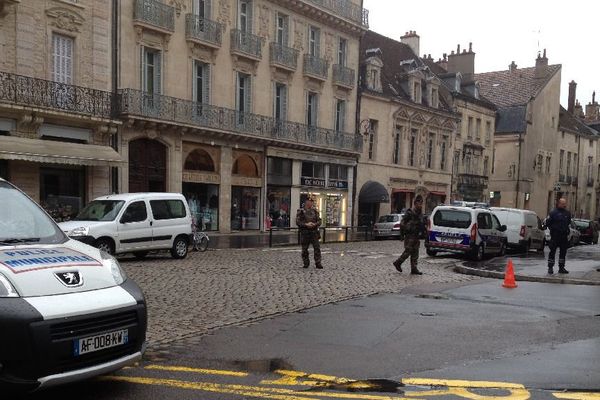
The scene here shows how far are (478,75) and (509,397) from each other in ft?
194

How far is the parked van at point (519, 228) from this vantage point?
2391 centimetres

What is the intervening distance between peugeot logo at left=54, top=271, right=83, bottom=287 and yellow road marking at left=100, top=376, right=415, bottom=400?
1.19 meters

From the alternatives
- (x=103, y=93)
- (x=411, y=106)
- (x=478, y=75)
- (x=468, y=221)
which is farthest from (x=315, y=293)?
(x=478, y=75)

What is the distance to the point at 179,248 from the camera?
17.5 metres

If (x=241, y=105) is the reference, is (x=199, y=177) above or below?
below

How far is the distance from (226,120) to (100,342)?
2548cm

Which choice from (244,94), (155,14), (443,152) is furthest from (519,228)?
(443,152)

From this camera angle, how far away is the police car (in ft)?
13.6

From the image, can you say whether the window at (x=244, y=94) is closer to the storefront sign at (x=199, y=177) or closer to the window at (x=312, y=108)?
the storefront sign at (x=199, y=177)

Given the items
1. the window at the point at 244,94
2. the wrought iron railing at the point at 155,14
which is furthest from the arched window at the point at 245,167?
the wrought iron railing at the point at 155,14

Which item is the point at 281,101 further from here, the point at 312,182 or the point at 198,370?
the point at 198,370

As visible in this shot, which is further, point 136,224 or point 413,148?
point 413,148

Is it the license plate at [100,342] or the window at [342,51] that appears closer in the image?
the license plate at [100,342]

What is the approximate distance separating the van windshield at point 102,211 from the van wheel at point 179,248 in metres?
2.11
